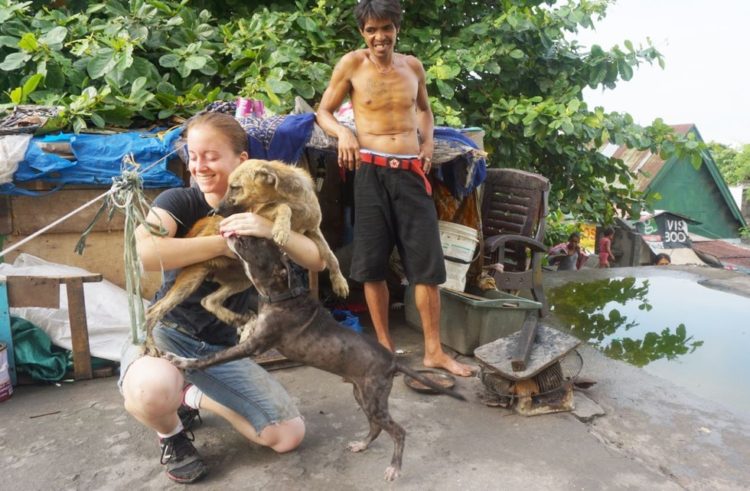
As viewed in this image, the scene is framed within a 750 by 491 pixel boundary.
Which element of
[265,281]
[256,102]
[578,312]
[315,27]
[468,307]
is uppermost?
[315,27]

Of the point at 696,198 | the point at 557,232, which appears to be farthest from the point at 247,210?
the point at 696,198

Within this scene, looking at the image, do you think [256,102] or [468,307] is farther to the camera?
[256,102]

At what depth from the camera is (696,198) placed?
1802 centimetres

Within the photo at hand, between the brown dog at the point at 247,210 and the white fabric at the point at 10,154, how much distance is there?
238cm

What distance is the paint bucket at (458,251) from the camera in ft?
15.4

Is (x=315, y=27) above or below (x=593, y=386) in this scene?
above

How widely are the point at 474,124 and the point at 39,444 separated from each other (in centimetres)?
599

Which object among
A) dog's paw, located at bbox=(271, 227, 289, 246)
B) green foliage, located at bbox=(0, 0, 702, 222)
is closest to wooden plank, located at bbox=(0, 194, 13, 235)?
green foliage, located at bbox=(0, 0, 702, 222)

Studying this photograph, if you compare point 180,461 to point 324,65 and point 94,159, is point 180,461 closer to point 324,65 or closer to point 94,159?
point 94,159

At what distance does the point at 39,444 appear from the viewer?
302 cm

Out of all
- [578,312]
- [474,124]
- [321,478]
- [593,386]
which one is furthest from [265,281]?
[474,124]

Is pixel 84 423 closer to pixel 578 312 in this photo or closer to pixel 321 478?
pixel 321 478

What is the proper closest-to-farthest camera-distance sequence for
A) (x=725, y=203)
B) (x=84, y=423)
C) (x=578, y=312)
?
(x=84, y=423)
(x=578, y=312)
(x=725, y=203)

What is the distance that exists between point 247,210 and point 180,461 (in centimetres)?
Answer: 131
